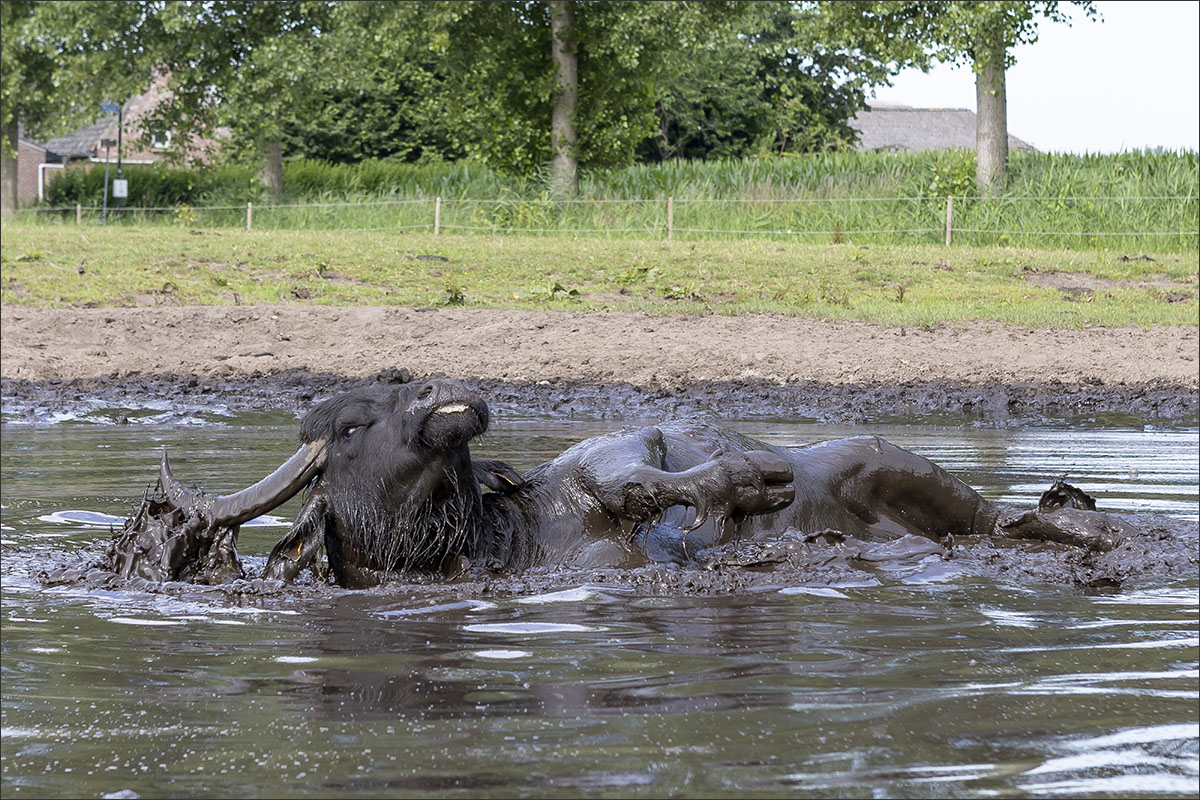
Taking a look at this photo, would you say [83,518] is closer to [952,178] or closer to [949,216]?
[949,216]

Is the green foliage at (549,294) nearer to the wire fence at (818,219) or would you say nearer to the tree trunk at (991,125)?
the wire fence at (818,219)

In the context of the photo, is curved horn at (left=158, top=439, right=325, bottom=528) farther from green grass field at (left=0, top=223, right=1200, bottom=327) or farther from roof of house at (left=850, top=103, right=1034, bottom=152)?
roof of house at (left=850, top=103, right=1034, bottom=152)

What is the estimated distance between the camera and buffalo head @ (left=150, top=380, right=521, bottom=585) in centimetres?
552

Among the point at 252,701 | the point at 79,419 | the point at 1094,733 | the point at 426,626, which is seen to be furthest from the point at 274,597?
the point at 79,419

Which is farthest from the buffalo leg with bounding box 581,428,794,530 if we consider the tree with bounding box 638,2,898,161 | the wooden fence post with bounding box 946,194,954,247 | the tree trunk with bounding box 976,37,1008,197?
the tree with bounding box 638,2,898,161

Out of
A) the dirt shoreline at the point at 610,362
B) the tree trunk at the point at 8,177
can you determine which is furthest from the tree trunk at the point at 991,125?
the tree trunk at the point at 8,177

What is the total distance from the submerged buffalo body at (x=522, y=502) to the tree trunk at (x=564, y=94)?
85.5ft

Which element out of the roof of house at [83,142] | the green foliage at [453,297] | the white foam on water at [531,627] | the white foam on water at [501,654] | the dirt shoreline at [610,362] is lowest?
the white foam on water at [501,654]

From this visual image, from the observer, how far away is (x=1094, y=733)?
378 cm

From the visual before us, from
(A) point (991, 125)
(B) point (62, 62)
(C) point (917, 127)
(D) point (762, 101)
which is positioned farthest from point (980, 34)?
(C) point (917, 127)

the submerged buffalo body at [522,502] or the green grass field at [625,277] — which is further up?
the green grass field at [625,277]

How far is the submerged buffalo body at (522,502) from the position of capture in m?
5.61

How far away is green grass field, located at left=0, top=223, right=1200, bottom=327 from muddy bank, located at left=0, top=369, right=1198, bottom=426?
3.13m

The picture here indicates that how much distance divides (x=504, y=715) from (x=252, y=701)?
2.51 feet
